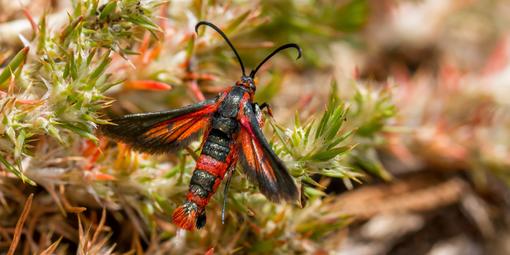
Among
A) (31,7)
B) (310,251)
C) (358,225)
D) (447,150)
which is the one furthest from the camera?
(447,150)

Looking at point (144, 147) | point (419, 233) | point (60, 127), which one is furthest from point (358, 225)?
point (60, 127)

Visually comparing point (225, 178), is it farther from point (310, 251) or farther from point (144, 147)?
point (310, 251)

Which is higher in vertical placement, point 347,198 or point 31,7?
point 31,7

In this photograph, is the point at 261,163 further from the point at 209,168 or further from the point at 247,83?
the point at 247,83

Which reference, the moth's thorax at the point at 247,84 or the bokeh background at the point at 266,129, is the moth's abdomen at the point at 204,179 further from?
the moth's thorax at the point at 247,84

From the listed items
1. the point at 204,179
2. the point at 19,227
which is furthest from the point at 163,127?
the point at 19,227
